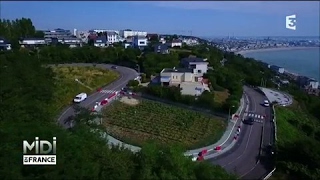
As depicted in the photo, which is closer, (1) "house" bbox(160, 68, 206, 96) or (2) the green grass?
(2) the green grass

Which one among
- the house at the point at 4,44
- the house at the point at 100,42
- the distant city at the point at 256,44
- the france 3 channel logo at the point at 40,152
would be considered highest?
the distant city at the point at 256,44

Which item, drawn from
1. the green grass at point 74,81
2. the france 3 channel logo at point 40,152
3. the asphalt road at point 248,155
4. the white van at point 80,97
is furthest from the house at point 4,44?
the france 3 channel logo at point 40,152

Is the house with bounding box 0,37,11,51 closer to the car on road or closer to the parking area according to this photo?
the parking area

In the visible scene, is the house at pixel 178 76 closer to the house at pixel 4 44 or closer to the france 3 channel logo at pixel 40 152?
the france 3 channel logo at pixel 40 152

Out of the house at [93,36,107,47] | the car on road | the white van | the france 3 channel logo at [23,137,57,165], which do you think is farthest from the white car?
the house at [93,36,107,47]

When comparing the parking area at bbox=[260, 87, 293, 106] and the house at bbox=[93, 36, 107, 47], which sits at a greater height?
the house at bbox=[93, 36, 107, 47]

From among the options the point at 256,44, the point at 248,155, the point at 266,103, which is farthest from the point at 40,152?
the point at 256,44

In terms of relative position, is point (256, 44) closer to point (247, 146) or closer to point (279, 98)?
point (279, 98)
